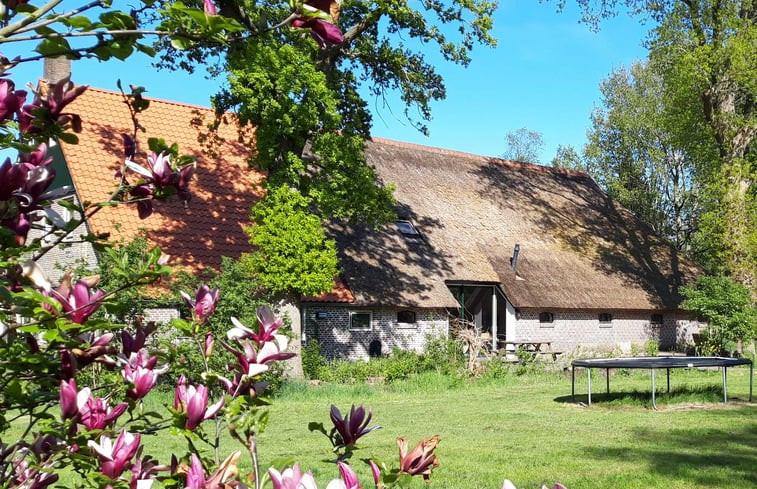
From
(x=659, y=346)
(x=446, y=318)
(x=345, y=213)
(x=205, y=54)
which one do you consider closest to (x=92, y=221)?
(x=205, y=54)

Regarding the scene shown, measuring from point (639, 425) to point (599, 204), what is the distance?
87.9 feet

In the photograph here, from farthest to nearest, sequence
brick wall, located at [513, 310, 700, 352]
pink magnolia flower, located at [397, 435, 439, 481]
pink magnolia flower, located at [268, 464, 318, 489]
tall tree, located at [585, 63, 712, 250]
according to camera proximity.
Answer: tall tree, located at [585, 63, 712, 250] → brick wall, located at [513, 310, 700, 352] → pink magnolia flower, located at [397, 435, 439, 481] → pink magnolia flower, located at [268, 464, 318, 489]

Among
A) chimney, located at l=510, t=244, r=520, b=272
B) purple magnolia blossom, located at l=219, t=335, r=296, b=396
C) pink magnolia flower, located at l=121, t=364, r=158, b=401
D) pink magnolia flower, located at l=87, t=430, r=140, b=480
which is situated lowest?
pink magnolia flower, located at l=87, t=430, r=140, b=480

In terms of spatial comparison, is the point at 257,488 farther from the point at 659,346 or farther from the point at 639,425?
the point at 659,346

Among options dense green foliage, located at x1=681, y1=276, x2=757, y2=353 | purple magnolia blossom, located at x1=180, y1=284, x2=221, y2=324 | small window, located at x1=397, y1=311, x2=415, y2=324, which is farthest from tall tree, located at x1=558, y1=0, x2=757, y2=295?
purple magnolia blossom, located at x1=180, y1=284, x2=221, y2=324

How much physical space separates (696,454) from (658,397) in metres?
6.29

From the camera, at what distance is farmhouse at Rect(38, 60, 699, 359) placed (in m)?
23.4

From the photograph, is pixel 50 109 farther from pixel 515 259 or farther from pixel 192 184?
pixel 515 259

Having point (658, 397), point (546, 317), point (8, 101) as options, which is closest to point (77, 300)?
point (8, 101)

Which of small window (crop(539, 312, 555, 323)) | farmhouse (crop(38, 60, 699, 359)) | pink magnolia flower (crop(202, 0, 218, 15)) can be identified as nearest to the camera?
pink magnolia flower (crop(202, 0, 218, 15))

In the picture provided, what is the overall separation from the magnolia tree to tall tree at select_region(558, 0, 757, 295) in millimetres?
28849

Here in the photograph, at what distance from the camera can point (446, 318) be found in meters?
26.5

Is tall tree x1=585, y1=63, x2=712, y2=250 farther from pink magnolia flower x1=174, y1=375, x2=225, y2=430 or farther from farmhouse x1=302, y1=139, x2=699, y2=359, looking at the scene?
pink magnolia flower x1=174, y1=375, x2=225, y2=430

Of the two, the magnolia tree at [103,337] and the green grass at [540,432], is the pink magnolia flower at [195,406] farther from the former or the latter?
the green grass at [540,432]
